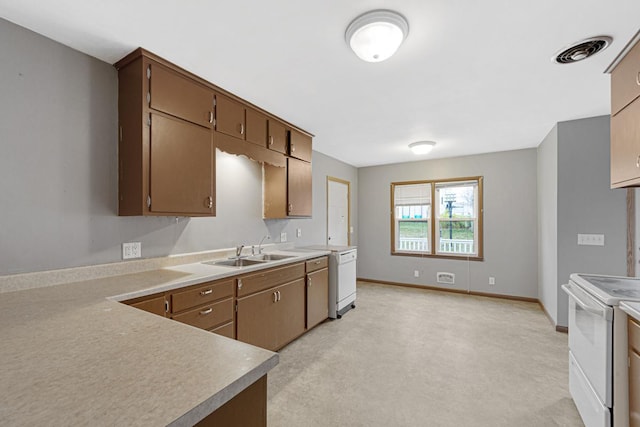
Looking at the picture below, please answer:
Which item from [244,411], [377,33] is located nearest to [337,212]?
[377,33]

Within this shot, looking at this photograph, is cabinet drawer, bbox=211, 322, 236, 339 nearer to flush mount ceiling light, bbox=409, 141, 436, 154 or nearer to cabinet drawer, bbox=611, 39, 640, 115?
cabinet drawer, bbox=611, 39, 640, 115

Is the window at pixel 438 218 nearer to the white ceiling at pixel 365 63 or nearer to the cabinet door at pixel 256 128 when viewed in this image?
the white ceiling at pixel 365 63

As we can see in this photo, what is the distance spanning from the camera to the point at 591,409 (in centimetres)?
161

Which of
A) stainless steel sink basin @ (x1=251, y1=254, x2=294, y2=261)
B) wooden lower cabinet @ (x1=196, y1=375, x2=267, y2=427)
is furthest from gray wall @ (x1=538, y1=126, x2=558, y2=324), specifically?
wooden lower cabinet @ (x1=196, y1=375, x2=267, y2=427)

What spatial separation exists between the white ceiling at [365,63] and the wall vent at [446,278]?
2846 millimetres

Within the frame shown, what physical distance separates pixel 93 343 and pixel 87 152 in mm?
1582

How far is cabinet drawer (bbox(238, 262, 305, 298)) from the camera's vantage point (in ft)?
7.55

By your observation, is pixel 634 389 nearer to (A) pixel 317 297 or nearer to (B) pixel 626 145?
(B) pixel 626 145

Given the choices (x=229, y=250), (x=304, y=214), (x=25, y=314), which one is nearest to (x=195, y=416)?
(x=25, y=314)

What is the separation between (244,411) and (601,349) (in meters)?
1.90

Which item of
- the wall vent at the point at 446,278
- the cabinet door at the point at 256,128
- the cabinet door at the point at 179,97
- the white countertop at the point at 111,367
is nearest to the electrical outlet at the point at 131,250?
the white countertop at the point at 111,367

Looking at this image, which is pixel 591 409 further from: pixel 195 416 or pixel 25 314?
pixel 25 314

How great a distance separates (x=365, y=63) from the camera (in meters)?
2.05

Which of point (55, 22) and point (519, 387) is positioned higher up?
point (55, 22)
